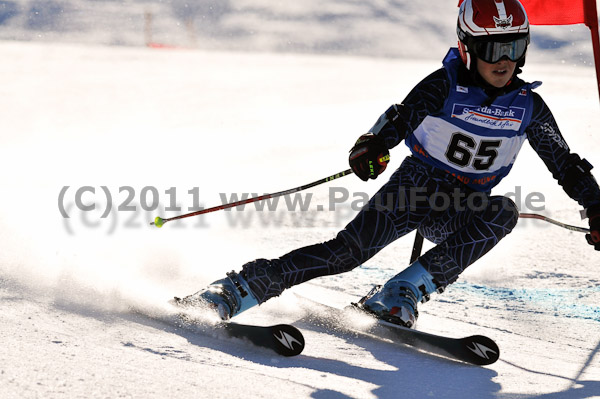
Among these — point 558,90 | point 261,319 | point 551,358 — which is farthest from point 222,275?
point 558,90

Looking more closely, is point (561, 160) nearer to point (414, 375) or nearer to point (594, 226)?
point (594, 226)

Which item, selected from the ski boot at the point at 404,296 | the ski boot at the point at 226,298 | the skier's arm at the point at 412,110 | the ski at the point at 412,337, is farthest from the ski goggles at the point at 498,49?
the ski boot at the point at 226,298

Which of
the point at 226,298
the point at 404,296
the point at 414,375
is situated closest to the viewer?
the point at 414,375

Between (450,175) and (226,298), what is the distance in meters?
1.23

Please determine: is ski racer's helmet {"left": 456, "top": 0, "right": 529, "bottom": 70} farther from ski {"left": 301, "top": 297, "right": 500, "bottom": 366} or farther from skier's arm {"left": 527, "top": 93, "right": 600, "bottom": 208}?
ski {"left": 301, "top": 297, "right": 500, "bottom": 366}

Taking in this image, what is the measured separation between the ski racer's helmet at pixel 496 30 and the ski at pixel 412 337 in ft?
4.08

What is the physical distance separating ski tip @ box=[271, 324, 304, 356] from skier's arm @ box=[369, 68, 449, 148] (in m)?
0.91

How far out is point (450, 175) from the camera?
12.0 ft

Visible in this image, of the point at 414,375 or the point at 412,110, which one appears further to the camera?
the point at 412,110

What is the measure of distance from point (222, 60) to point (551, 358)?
13.6 metres

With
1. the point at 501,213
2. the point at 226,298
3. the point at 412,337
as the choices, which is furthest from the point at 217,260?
the point at 501,213

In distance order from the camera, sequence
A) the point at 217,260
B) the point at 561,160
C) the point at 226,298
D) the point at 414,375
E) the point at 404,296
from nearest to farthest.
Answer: the point at 414,375 → the point at 226,298 → the point at 404,296 → the point at 561,160 → the point at 217,260

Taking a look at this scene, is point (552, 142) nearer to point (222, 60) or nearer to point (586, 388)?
point (586, 388)

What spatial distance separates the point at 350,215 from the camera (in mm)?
6098
